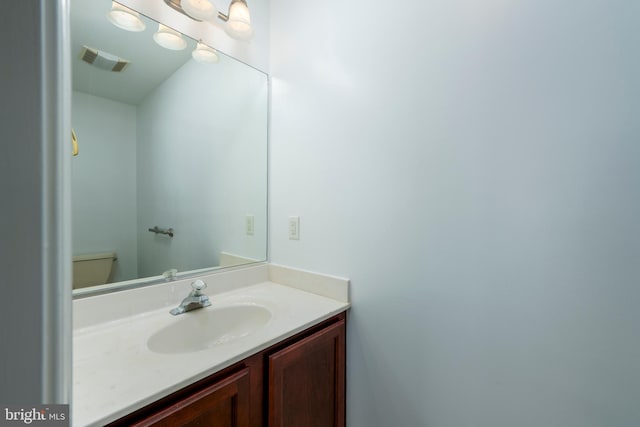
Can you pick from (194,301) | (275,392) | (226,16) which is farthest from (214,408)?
(226,16)

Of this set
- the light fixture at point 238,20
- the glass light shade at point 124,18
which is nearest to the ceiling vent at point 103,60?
the glass light shade at point 124,18

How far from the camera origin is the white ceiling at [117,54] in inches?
37.2

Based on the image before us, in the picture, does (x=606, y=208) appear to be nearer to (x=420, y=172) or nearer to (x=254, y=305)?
(x=420, y=172)

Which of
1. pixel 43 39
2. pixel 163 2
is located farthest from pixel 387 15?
pixel 43 39

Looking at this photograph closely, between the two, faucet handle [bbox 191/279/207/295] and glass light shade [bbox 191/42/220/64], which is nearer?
faucet handle [bbox 191/279/207/295]

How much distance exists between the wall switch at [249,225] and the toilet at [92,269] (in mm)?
586

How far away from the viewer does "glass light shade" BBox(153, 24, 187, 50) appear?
112 centimetres

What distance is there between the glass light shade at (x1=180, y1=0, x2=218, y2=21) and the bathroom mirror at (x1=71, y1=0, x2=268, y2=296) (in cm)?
15

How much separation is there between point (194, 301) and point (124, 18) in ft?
3.69

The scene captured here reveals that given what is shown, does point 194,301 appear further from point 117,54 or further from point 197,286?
point 117,54

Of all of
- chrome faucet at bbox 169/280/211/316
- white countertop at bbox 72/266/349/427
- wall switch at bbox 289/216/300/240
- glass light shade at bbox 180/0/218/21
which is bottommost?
white countertop at bbox 72/266/349/427
